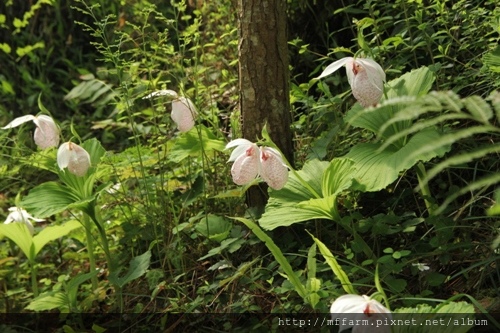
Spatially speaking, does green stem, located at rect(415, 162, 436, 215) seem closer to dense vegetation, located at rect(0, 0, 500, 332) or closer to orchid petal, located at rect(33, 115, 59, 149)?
dense vegetation, located at rect(0, 0, 500, 332)

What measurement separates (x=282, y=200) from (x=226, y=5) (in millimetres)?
1237

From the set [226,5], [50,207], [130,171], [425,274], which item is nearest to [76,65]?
[226,5]

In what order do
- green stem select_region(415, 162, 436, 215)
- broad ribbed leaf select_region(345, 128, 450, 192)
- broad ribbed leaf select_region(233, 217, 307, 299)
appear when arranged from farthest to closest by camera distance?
green stem select_region(415, 162, 436, 215), broad ribbed leaf select_region(345, 128, 450, 192), broad ribbed leaf select_region(233, 217, 307, 299)

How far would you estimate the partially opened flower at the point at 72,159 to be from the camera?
2338 millimetres

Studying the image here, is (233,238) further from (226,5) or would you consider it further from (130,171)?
(226,5)

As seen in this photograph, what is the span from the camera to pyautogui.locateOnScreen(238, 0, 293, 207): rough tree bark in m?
2.44

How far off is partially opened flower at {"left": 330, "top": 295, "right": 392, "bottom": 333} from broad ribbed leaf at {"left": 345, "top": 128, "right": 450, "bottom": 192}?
577 mm

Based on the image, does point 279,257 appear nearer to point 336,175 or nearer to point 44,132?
point 336,175

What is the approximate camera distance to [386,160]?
6.97ft

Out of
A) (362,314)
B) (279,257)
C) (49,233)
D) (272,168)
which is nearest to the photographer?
(362,314)

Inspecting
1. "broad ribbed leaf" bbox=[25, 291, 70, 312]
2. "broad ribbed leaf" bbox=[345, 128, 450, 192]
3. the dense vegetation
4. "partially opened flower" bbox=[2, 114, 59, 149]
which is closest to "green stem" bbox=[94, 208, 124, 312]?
the dense vegetation

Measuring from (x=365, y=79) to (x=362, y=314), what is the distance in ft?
2.58

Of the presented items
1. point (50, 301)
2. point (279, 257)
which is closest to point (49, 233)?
point (50, 301)

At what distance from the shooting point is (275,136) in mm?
2486
